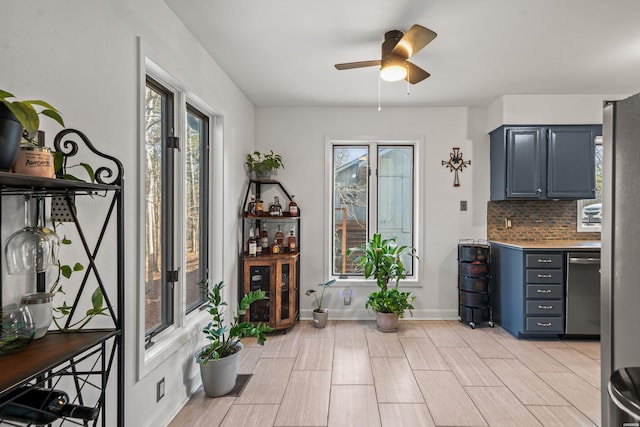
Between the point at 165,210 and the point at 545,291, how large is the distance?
3.65m

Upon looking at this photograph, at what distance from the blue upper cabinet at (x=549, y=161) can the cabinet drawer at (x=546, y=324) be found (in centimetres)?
129

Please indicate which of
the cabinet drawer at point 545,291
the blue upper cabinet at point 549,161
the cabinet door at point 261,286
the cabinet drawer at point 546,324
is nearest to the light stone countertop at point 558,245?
the cabinet drawer at point 545,291

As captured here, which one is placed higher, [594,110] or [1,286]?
[594,110]

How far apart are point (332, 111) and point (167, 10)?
2.49 meters

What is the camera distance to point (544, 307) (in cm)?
373

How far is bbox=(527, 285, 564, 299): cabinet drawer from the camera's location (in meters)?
3.72

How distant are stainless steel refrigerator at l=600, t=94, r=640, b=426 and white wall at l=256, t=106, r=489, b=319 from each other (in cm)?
277

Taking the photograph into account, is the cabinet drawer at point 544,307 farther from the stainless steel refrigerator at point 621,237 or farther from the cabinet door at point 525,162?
the stainless steel refrigerator at point 621,237

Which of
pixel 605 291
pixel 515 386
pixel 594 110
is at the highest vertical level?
pixel 594 110

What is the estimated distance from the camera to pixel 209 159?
3234 millimetres

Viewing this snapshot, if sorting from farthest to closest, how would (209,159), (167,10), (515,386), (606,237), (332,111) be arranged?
(332,111) → (209,159) → (515,386) → (167,10) → (606,237)

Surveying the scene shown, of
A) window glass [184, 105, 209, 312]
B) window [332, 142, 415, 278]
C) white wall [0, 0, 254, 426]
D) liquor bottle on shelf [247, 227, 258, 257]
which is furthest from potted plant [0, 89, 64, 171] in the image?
window [332, 142, 415, 278]

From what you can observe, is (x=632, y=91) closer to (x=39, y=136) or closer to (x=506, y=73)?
(x=506, y=73)

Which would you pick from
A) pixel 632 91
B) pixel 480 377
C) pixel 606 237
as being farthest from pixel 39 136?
pixel 632 91
